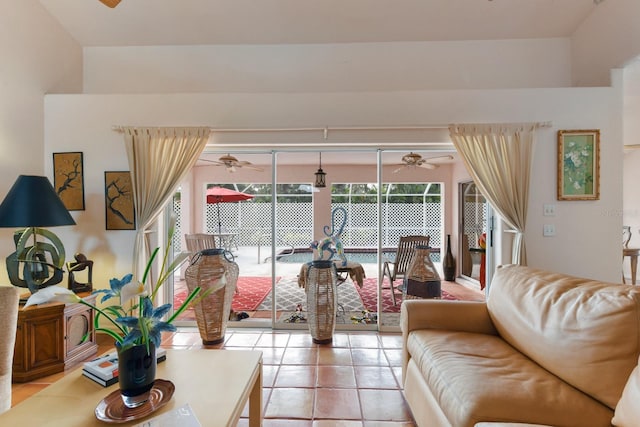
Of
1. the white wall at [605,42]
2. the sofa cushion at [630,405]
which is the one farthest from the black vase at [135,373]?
the white wall at [605,42]

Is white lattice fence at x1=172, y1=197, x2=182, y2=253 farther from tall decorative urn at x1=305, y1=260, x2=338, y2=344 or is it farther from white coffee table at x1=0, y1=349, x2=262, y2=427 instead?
white coffee table at x1=0, y1=349, x2=262, y2=427

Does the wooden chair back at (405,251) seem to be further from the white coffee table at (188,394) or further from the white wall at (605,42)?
the white coffee table at (188,394)

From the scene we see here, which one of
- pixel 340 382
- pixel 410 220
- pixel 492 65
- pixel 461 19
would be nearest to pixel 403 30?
pixel 461 19

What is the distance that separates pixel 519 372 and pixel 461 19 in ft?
10.6

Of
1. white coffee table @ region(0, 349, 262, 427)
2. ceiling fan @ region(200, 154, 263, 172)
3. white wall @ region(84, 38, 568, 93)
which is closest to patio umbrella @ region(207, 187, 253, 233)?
ceiling fan @ region(200, 154, 263, 172)

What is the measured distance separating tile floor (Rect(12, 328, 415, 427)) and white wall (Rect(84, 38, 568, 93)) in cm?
269

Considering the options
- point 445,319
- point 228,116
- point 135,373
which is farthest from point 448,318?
point 228,116

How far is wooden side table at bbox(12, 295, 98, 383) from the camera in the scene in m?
2.26

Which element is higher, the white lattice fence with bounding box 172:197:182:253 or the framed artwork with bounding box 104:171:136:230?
the framed artwork with bounding box 104:171:136:230

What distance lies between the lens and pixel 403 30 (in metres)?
3.14

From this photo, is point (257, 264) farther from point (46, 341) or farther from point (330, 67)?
point (330, 67)

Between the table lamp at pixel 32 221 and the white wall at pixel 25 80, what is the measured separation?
1.53 feet

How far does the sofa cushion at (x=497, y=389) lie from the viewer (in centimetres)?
116

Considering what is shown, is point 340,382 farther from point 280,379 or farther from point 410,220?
point 410,220
